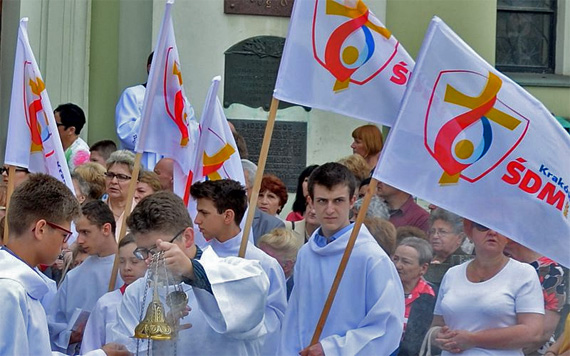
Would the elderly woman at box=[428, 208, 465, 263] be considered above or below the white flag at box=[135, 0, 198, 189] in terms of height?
below

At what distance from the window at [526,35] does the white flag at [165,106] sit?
6.70m

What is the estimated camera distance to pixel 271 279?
26.2ft

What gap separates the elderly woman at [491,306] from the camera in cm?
749

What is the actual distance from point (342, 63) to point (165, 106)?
4.53 ft

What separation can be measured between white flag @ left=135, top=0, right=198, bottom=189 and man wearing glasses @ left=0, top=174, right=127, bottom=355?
252 cm


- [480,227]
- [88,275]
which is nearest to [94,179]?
[88,275]

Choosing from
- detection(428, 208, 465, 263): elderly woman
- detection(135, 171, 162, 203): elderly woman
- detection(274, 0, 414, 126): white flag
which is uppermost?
detection(274, 0, 414, 126): white flag

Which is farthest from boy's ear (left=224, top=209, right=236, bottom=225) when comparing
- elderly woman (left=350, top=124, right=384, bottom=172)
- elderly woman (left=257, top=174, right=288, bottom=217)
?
elderly woman (left=350, top=124, right=384, bottom=172)

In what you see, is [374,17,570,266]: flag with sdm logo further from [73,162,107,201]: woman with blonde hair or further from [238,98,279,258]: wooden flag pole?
[73,162,107,201]: woman with blonde hair

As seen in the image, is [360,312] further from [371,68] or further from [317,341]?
[371,68]

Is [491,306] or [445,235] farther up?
[445,235]

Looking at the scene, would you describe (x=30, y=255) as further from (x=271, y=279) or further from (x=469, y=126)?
(x=469, y=126)

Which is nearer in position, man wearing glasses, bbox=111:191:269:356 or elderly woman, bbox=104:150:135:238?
man wearing glasses, bbox=111:191:269:356

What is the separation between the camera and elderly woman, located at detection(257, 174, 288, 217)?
1009cm
